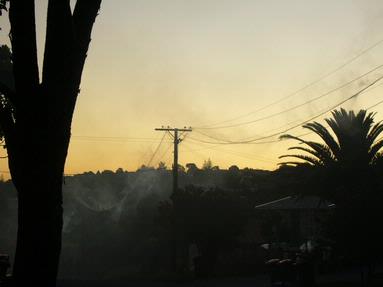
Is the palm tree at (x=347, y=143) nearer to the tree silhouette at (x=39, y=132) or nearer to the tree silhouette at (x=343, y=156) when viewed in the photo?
the tree silhouette at (x=343, y=156)

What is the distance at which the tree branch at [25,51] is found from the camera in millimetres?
5195

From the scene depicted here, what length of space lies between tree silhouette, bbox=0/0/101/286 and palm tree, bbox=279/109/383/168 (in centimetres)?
A: 2221

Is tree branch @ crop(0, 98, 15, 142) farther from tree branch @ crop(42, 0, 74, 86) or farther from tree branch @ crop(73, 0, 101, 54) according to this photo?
tree branch @ crop(73, 0, 101, 54)

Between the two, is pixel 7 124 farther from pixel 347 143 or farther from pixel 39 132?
pixel 347 143

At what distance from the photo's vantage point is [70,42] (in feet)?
17.8

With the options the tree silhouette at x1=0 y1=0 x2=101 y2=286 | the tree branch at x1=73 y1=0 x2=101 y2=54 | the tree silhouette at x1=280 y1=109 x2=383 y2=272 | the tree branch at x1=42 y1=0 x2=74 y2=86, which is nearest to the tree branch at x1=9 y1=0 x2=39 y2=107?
the tree silhouette at x1=0 y1=0 x2=101 y2=286

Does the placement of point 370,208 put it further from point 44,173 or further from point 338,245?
point 44,173

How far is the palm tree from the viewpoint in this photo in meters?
26.6

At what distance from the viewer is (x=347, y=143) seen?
26.8 m

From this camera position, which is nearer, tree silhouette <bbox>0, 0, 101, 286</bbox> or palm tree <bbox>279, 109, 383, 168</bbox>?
tree silhouette <bbox>0, 0, 101, 286</bbox>

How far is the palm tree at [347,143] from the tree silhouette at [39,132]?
22212mm

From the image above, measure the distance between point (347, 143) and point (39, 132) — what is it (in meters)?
22.9

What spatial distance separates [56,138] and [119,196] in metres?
70.7

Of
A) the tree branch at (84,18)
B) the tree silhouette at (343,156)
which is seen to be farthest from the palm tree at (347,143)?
the tree branch at (84,18)
